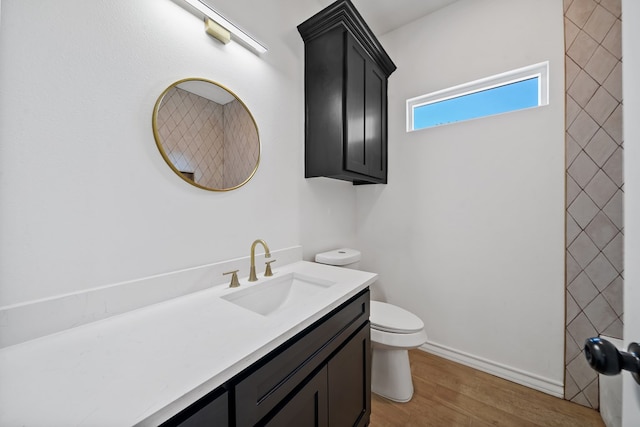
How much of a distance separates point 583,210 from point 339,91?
1.72 meters

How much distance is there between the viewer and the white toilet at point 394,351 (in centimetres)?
140

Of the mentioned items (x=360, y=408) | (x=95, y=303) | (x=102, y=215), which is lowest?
(x=360, y=408)

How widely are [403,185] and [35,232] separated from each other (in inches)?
85.8

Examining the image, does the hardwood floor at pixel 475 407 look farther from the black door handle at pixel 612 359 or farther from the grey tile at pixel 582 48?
the grey tile at pixel 582 48

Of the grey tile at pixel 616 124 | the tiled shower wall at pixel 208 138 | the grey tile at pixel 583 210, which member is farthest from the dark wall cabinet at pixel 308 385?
the grey tile at pixel 616 124

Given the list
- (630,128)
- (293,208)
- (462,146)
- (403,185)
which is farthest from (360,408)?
(462,146)

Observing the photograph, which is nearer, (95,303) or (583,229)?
(95,303)

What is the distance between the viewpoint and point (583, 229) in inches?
54.7

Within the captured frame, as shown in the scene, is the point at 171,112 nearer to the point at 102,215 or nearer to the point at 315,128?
the point at 102,215

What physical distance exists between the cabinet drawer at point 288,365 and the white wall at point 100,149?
63 centimetres

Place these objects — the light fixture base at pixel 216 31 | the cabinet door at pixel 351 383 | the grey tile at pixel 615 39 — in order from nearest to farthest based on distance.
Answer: the cabinet door at pixel 351 383 < the light fixture base at pixel 216 31 < the grey tile at pixel 615 39

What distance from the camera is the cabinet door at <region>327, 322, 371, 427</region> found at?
928 millimetres

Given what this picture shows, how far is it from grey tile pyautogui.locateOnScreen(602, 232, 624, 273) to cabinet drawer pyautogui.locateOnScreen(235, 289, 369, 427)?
1599 millimetres

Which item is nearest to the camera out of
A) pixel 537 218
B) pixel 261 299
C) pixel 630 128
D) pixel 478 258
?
pixel 630 128
